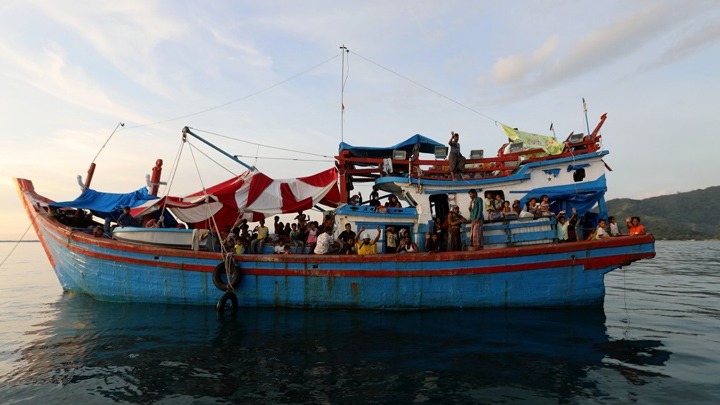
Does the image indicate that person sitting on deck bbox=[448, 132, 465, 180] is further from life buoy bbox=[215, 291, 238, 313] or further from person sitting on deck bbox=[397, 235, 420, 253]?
life buoy bbox=[215, 291, 238, 313]

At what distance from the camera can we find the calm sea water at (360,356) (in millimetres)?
5984

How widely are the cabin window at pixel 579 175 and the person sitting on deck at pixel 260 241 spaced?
33.1 feet

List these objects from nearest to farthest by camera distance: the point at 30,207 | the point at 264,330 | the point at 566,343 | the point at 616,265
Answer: the point at 566,343
the point at 264,330
the point at 616,265
the point at 30,207

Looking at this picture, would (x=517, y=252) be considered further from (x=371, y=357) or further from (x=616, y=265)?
(x=371, y=357)

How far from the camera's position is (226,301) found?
38.1 feet

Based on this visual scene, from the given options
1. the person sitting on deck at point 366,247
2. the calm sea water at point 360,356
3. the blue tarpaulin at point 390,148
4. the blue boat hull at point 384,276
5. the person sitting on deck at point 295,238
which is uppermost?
the blue tarpaulin at point 390,148

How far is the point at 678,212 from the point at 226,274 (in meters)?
187

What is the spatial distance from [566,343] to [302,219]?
871 centimetres

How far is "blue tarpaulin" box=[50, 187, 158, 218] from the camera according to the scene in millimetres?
14297

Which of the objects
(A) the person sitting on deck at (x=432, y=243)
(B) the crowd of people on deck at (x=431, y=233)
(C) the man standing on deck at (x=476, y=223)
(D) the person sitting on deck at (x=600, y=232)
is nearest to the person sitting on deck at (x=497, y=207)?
(B) the crowd of people on deck at (x=431, y=233)

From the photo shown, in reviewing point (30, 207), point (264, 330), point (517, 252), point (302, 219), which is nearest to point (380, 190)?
point (302, 219)

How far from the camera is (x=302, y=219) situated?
13.7 m

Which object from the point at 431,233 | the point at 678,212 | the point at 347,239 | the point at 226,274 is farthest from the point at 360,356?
the point at 678,212

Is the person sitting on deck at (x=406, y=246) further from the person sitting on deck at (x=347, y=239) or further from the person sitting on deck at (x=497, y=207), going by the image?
the person sitting on deck at (x=497, y=207)
